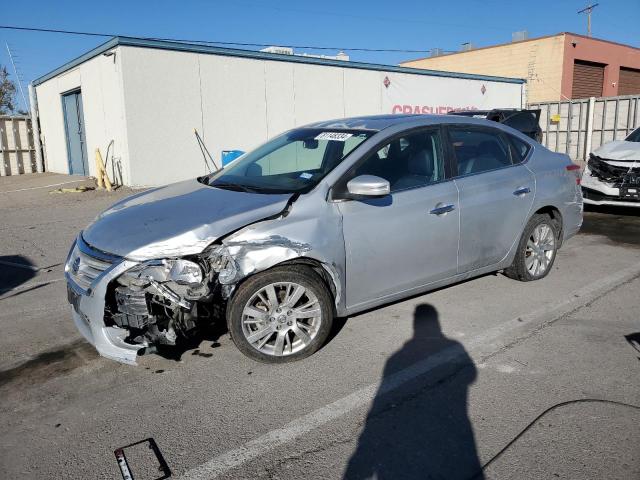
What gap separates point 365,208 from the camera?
400cm

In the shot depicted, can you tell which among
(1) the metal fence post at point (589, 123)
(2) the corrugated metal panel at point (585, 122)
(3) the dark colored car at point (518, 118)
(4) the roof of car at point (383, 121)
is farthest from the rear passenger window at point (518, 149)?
(1) the metal fence post at point (589, 123)

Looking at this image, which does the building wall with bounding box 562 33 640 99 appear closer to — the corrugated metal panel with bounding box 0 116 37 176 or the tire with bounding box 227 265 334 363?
the corrugated metal panel with bounding box 0 116 37 176

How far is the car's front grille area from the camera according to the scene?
350 centimetres

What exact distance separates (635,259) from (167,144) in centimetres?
1112

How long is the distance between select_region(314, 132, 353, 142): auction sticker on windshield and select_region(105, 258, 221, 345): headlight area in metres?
1.66

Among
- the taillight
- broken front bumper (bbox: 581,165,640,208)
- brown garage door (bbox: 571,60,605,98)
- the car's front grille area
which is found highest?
brown garage door (bbox: 571,60,605,98)

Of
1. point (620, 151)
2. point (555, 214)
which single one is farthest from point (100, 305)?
point (620, 151)

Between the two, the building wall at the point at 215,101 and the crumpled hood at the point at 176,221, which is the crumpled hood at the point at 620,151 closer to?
the crumpled hood at the point at 176,221

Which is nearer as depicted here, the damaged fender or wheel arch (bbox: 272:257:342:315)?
the damaged fender

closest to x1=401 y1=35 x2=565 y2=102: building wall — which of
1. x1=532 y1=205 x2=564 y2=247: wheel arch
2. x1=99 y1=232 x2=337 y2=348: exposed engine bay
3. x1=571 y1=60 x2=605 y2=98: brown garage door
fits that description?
x1=571 y1=60 x2=605 y2=98: brown garage door

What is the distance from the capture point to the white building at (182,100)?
531 inches

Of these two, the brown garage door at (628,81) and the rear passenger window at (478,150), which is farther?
the brown garage door at (628,81)

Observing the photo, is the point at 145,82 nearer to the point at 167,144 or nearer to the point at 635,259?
the point at 167,144

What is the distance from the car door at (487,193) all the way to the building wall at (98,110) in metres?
10.6
